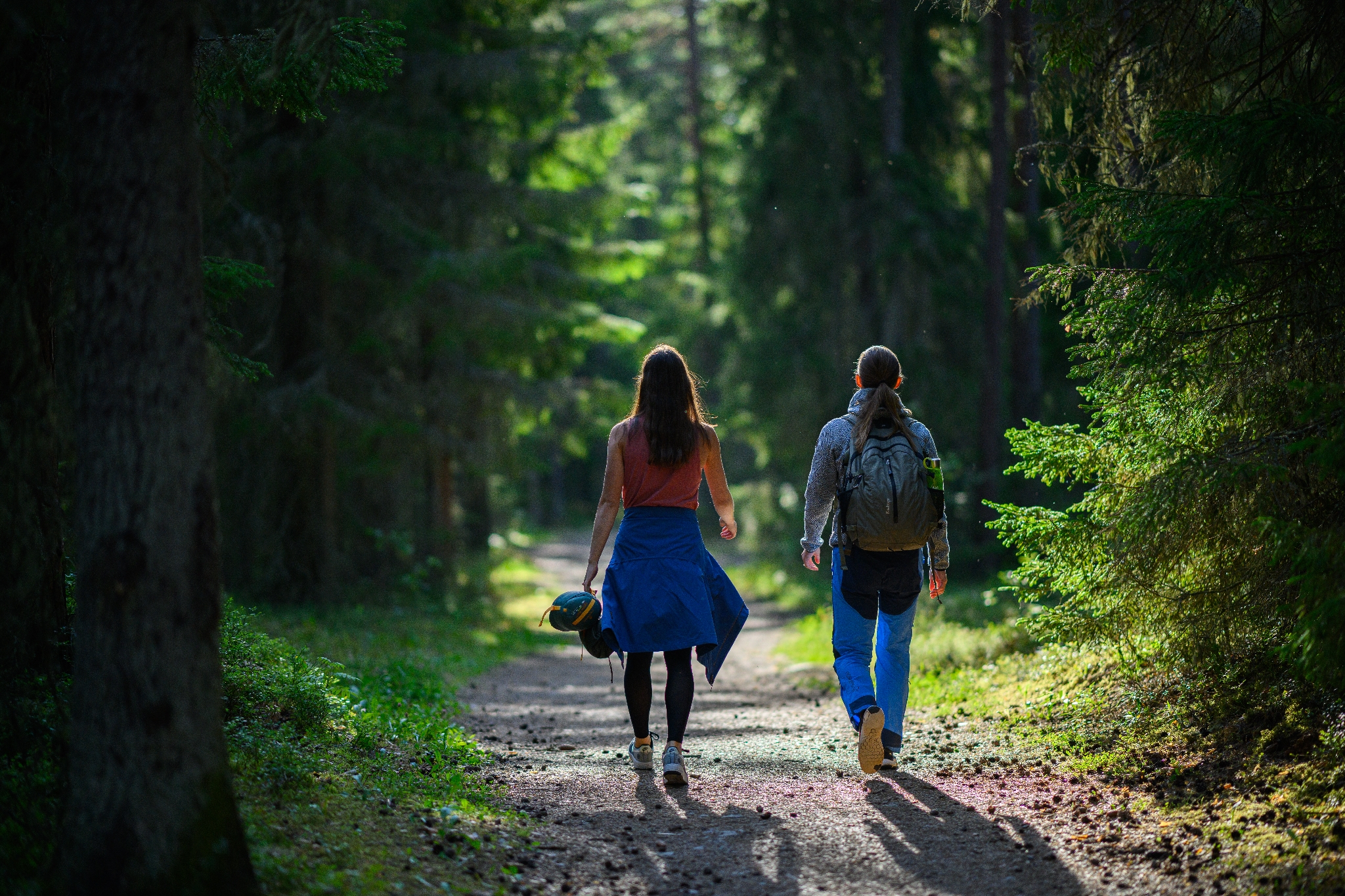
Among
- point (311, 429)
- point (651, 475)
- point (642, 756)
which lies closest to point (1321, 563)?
point (651, 475)

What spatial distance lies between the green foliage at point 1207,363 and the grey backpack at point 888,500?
0.46m

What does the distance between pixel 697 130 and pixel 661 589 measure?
28436mm

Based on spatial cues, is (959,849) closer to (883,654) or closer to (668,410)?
(883,654)

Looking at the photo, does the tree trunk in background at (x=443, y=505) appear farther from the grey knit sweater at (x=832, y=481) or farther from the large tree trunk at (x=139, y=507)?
the large tree trunk at (x=139, y=507)

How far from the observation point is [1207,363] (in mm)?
5043

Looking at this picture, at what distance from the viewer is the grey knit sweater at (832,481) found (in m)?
5.76

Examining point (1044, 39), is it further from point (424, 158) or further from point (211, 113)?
point (424, 158)

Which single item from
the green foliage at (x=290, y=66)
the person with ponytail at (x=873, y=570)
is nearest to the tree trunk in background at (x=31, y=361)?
the green foliage at (x=290, y=66)

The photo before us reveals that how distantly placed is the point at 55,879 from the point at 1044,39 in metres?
6.50

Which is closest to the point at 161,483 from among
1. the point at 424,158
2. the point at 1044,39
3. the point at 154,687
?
the point at 154,687

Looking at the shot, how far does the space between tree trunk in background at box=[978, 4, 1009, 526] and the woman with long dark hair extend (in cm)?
970

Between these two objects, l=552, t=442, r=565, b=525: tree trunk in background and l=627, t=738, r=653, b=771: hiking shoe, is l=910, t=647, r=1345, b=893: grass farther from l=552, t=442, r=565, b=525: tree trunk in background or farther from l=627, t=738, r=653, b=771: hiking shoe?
l=552, t=442, r=565, b=525: tree trunk in background

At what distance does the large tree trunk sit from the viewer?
10.8 feet

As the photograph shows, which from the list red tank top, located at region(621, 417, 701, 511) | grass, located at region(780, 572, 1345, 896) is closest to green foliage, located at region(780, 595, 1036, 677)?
grass, located at region(780, 572, 1345, 896)
